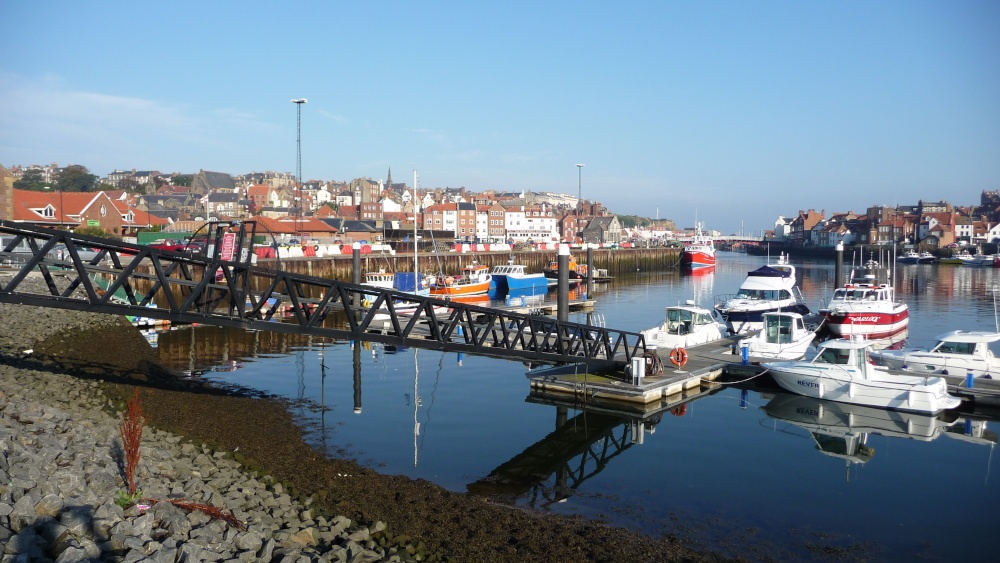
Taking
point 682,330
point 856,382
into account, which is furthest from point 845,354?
point 682,330

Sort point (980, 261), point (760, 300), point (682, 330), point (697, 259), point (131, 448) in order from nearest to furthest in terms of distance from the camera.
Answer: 1. point (131, 448)
2. point (682, 330)
3. point (760, 300)
4. point (697, 259)
5. point (980, 261)

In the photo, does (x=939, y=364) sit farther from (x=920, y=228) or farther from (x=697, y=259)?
(x=920, y=228)

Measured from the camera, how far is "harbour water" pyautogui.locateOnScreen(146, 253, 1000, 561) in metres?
14.1

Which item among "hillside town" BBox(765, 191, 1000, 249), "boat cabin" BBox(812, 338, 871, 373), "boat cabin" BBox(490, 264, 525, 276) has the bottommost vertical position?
"boat cabin" BBox(812, 338, 871, 373)

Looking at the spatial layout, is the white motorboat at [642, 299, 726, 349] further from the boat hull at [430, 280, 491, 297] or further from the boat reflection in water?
the boat hull at [430, 280, 491, 297]

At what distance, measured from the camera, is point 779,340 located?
30109 mm

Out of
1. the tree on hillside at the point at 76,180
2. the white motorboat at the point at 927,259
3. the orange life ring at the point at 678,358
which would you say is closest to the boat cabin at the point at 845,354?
the orange life ring at the point at 678,358

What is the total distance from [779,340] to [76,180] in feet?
626

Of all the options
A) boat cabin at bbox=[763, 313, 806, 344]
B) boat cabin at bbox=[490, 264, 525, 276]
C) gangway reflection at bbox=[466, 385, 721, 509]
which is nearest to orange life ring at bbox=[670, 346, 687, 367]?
gangway reflection at bbox=[466, 385, 721, 509]

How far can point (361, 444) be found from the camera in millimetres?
18969

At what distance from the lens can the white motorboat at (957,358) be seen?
2495cm

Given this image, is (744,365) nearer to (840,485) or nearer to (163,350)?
(840,485)

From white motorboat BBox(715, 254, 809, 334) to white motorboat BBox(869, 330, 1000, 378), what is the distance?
1060 cm

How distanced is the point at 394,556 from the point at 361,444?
8376mm
